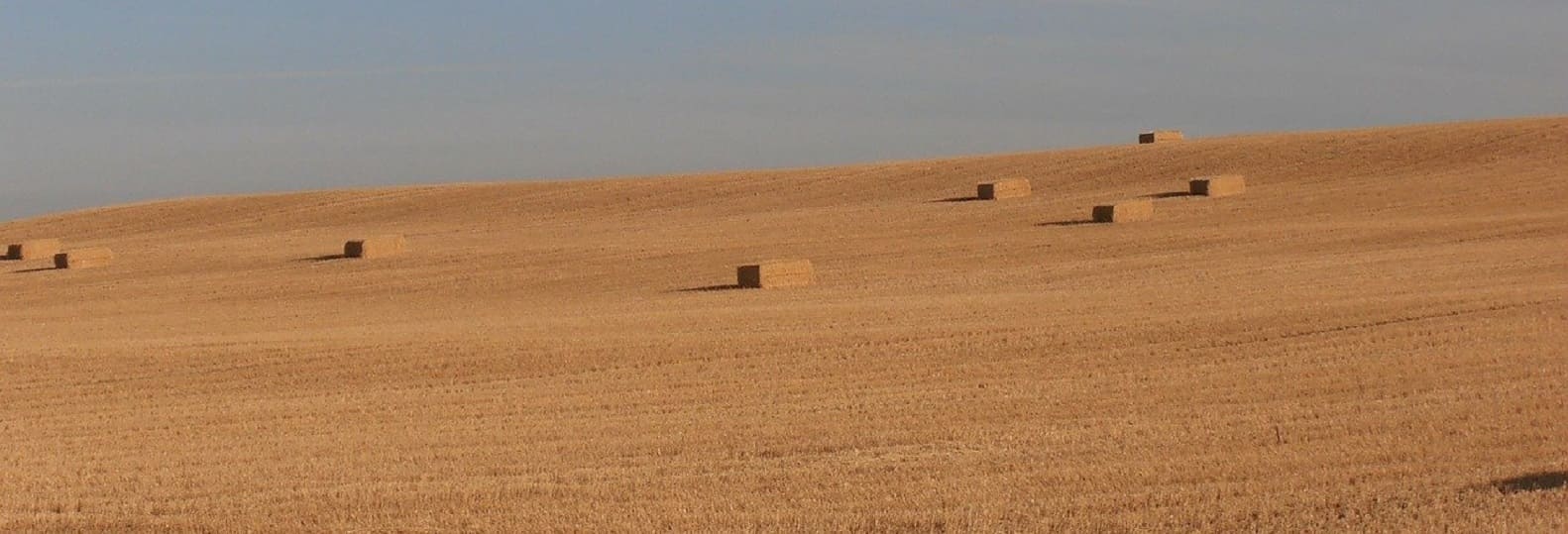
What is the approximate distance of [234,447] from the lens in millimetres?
14727

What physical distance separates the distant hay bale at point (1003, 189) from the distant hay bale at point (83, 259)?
1838cm

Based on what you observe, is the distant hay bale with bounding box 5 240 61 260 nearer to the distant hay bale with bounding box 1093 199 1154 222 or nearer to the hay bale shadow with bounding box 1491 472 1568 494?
Result: the distant hay bale with bounding box 1093 199 1154 222

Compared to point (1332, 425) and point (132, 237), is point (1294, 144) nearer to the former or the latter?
point (132, 237)

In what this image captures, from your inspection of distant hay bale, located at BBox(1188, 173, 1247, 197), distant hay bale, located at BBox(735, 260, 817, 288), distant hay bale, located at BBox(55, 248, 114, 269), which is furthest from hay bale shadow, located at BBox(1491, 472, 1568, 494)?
distant hay bale, located at BBox(55, 248, 114, 269)

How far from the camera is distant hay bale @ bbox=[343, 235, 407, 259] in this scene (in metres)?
35.1

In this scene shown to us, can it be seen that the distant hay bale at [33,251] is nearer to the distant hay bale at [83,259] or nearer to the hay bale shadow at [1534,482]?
the distant hay bale at [83,259]

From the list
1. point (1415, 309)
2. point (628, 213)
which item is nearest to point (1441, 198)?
point (1415, 309)

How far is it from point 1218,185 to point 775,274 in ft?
44.9

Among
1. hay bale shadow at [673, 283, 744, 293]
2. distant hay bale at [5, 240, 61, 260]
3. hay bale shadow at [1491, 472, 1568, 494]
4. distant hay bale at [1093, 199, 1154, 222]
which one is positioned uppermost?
distant hay bale at [5, 240, 61, 260]

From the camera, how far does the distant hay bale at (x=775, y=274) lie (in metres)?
27.6

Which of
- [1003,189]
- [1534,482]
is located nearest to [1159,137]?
[1003,189]

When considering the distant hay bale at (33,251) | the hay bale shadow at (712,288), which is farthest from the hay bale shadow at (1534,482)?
the distant hay bale at (33,251)

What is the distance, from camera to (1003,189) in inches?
1610

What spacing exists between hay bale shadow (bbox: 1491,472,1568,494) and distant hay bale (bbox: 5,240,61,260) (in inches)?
1370
